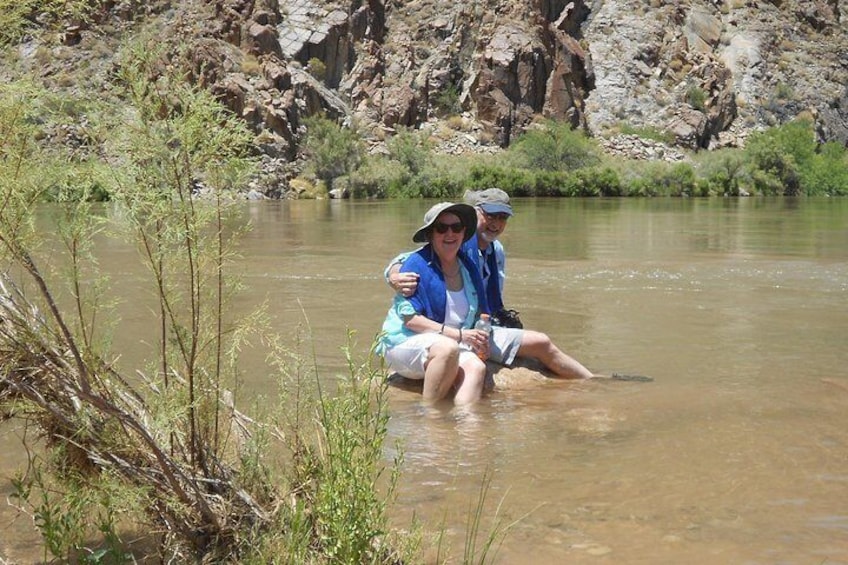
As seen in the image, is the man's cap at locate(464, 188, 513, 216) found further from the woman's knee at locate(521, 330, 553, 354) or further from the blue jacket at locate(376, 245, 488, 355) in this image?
the woman's knee at locate(521, 330, 553, 354)

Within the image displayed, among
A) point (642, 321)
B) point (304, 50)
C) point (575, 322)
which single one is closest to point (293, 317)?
point (575, 322)

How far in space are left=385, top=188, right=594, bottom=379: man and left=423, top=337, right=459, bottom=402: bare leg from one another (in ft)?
2.17

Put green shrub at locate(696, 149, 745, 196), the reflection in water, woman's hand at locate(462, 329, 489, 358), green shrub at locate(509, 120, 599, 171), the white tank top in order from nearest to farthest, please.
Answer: the reflection in water, woman's hand at locate(462, 329, 489, 358), the white tank top, green shrub at locate(696, 149, 745, 196), green shrub at locate(509, 120, 599, 171)

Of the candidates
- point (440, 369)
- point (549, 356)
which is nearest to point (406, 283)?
point (440, 369)

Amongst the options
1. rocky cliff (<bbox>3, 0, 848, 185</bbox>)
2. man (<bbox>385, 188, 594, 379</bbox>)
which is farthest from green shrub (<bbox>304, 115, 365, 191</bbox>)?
man (<bbox>385, 188, 594, 379</bbox>)

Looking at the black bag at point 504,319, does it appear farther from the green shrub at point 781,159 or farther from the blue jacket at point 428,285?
the green shrub at point 781,159

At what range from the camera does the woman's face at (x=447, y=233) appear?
645 cm

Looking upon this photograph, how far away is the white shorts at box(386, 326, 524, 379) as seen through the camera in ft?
21.4

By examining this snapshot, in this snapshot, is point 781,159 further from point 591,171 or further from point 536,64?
point 536,64

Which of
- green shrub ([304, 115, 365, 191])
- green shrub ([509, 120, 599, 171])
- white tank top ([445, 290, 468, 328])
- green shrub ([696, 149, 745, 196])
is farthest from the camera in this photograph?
green shrub ([509, 120, 599, 171])

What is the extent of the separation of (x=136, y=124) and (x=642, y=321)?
8142 mm

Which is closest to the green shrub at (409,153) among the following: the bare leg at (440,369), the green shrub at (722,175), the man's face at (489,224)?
the green shrub at (722,175)

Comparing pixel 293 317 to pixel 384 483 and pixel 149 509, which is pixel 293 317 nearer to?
pixel 384 483

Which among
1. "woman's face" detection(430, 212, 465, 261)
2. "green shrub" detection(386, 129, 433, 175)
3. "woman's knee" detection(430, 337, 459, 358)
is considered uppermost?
"green shrub" detection(386, 129, 433, 175)
